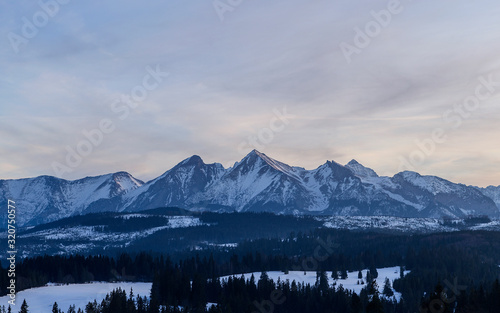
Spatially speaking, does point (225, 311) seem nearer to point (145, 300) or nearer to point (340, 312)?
point (145, 300)

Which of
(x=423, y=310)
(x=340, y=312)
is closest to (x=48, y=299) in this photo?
(x=340, y=312)

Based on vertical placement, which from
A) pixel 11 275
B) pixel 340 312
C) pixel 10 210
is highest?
pixel 10 210

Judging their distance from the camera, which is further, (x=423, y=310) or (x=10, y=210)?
(x=10, y=210)

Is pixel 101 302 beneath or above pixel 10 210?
beneath

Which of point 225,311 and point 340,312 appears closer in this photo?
point 225,311

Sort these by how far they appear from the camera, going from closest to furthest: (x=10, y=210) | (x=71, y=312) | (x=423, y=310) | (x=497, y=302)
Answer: (x=423, y=310) → (x=10, y=210) → (x=497, y=302) → (x=71, y=312)

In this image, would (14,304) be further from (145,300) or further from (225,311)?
(225,311)

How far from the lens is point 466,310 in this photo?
15425cm

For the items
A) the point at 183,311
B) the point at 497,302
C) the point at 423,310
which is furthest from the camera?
the point at 183,311

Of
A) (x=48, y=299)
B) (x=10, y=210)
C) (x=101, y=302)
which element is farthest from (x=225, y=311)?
(x=10, y=210)

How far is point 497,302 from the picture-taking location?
6019 inches

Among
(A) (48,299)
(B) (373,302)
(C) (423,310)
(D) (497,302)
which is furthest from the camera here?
(A) (48,299)

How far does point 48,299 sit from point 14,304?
1252 centimetres

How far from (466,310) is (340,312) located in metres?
52.9
